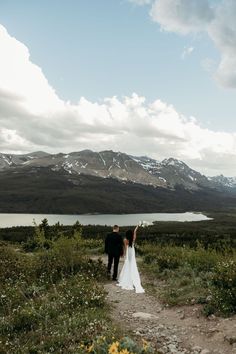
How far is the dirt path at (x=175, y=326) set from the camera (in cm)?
1038


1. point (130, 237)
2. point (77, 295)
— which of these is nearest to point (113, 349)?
point (77, 295)

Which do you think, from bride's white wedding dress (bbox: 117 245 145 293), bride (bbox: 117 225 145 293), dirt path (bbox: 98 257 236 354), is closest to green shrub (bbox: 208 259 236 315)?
dirt path (bbox: 98 257 236 354)

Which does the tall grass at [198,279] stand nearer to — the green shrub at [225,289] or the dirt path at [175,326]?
the green shrub at [225,289]

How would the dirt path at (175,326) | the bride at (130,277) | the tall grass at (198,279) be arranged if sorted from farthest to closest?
1. the bride at (130,277)
2. the tall grass at (198,279)
3. the dirt path at (175,326)

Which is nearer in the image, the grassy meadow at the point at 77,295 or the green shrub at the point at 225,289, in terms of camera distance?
the grassy meadow at the point at 77,295

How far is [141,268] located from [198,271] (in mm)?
4672

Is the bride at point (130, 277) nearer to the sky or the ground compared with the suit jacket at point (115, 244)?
nearer to the ground

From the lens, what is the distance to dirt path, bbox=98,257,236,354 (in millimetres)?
10375

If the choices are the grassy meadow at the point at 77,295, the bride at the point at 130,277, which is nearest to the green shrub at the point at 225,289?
the grassy meadow at the point at 77,295

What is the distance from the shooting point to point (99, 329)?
1048 cm

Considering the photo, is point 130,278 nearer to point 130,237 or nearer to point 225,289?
point 130,237

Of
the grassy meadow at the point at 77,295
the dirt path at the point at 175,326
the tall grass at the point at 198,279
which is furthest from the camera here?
the tall grass at the point at 198,279

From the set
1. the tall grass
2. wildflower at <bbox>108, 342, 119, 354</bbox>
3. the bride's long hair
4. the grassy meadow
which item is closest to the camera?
wildflower at <bbox>108, 342, 119, 354</bbox>

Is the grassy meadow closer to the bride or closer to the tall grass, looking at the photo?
the tall grass
